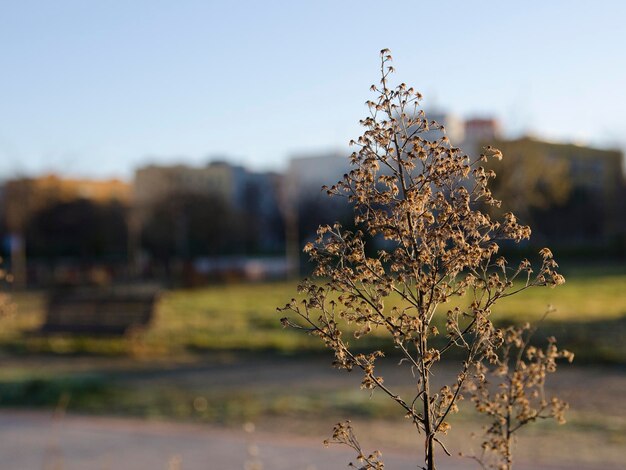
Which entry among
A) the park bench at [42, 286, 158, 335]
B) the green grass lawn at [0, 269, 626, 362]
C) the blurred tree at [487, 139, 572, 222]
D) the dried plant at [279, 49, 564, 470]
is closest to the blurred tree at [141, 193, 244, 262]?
the green grass lawn at [0, 269, 626, 362]

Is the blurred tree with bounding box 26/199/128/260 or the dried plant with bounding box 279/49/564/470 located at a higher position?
the dried plant with bounding box 279/49/564/470

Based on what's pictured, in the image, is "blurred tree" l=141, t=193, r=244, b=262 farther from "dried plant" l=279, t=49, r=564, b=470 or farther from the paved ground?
"dried plant" l=279, t=49, r=564, b=470

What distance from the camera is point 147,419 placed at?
8570 millimetres

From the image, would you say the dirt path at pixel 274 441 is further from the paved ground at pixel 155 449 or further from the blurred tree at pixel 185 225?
the blurred tree at pixel 185 225

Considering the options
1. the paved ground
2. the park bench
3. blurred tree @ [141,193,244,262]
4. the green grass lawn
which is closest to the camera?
the paved ground

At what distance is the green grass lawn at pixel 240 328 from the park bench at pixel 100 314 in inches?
10.0

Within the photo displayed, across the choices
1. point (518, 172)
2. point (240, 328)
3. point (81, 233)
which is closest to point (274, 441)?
point (240, 328)

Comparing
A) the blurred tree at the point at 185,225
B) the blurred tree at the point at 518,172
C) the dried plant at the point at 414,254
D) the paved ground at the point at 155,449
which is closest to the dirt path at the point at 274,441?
the paved ground at the point at 155,449

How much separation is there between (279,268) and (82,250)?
15335 millimetres

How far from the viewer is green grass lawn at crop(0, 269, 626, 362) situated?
1355 cm

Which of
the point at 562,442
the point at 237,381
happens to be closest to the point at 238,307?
the point at 237,381

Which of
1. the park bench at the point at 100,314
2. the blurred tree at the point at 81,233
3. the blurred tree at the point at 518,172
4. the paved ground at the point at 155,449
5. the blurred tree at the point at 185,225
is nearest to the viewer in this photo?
the paved ground at the point at 155,449

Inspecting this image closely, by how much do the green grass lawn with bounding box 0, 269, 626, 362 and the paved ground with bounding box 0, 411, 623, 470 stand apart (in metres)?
1.70

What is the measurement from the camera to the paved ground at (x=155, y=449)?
21.7 ft
